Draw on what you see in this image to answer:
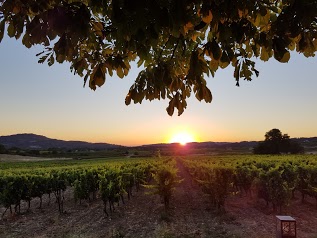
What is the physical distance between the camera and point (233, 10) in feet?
8.70

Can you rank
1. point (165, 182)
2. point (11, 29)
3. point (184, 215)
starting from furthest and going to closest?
point (165, 182) → point (184, 215) → point (11, 29)

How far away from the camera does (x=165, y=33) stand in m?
3.07

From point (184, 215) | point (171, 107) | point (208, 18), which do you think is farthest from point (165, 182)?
point (208, 18)

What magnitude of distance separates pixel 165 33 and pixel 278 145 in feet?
295

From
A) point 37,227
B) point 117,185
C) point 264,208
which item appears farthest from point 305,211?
point 37,227

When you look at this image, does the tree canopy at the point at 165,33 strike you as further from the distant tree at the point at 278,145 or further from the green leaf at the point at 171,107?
the distant tree at the point at 278,145

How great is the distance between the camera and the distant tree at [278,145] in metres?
86.6

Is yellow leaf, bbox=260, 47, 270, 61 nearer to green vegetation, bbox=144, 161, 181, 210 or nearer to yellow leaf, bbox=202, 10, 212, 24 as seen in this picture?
yellow leaf, bbox=202, 10, 212, 24

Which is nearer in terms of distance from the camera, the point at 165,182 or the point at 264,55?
the point at 264,55

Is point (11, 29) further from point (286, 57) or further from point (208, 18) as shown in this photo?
point (286, 57)

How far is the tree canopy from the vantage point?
2324 millimetres

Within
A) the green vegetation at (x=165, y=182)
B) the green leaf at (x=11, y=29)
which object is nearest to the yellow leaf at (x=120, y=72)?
the green leaf at (x=11, y=29)

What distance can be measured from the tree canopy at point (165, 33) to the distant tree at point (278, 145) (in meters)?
88.4

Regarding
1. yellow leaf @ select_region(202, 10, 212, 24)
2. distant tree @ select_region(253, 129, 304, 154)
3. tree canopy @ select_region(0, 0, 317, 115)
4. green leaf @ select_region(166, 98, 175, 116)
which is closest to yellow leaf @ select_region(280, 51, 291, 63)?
tree canopy @ select_region(0, 0, 317, 115)
